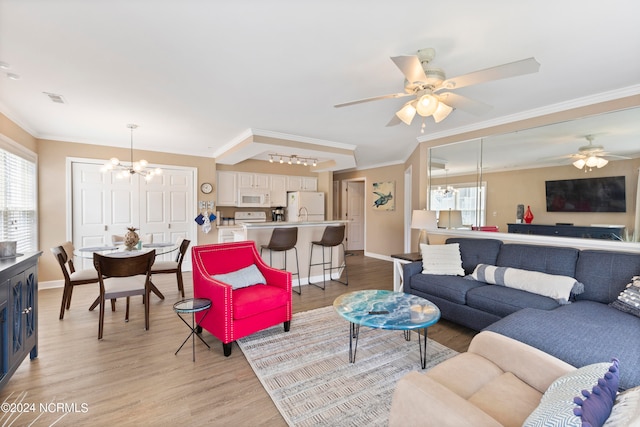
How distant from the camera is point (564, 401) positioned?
36.2 inches

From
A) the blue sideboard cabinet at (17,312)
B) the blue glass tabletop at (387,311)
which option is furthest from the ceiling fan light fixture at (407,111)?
the blue sideboard cabinet at (17,312)

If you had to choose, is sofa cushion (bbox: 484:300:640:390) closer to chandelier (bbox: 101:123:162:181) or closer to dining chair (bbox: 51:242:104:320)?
dining chair (bbox: 51:242:104:320)

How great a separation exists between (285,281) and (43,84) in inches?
118

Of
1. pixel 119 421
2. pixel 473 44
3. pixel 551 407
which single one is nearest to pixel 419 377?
pixel 551 407

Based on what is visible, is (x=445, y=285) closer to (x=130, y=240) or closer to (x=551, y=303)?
(x=551, y=303)

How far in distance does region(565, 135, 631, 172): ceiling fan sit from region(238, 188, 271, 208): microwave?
17.7 ft

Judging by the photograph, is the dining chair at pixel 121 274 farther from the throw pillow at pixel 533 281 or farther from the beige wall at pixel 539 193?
the beige wall at pixel 539 193

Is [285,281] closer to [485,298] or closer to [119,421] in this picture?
[119,421]

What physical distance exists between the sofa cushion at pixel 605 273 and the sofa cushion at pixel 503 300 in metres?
0.41

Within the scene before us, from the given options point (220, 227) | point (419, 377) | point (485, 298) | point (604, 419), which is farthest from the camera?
point (220, 227)

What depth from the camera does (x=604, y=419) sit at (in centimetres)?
81

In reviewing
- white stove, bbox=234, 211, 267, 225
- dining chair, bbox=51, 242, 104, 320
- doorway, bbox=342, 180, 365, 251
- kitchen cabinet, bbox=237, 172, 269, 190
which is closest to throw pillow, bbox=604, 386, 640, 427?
dining chair, bbox=51, 242, 104, 320

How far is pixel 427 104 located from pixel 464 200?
2.43 metres

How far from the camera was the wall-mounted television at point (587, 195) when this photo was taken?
2.83 meters
